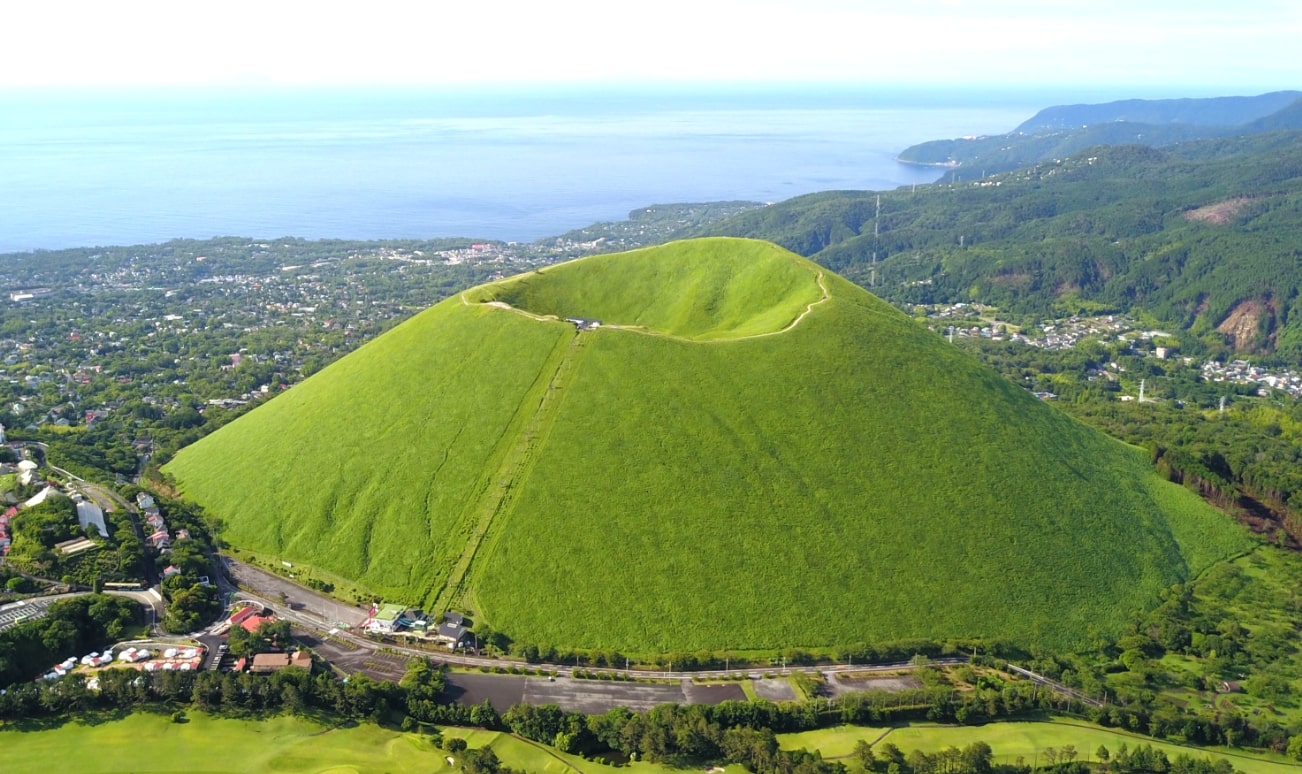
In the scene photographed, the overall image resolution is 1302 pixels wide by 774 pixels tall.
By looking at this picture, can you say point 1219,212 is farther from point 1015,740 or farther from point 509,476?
point 509,476


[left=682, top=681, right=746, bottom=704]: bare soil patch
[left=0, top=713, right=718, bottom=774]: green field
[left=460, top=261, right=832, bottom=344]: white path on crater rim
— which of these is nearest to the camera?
[left=0, top=713, right=718, bottom=774]: green field

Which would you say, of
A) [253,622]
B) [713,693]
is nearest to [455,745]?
[713,693]

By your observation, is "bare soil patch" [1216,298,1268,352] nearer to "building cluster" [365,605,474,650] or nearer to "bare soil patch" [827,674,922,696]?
"bare soil patch" [827,674,922,696]

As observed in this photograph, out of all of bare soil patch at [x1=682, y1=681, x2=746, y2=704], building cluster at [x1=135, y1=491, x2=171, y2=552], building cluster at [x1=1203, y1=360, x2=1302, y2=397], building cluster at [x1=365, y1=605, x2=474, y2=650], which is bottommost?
building cluster at [x1=1203, y1=360, x2=1302, y2=397]

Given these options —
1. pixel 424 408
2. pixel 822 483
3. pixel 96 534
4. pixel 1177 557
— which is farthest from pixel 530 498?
pixel 1177 557

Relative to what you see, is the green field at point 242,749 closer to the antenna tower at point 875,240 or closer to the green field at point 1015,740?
the green field at point 1015,740

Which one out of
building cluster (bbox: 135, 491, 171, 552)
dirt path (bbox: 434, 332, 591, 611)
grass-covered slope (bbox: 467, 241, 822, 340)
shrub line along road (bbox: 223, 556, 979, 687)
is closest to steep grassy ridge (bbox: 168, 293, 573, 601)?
dirt path (bbox: 434, 332, 591, 611)

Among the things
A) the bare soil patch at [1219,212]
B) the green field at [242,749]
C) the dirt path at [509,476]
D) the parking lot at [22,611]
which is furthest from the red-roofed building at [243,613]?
the bare soil patch at [1219,212]
